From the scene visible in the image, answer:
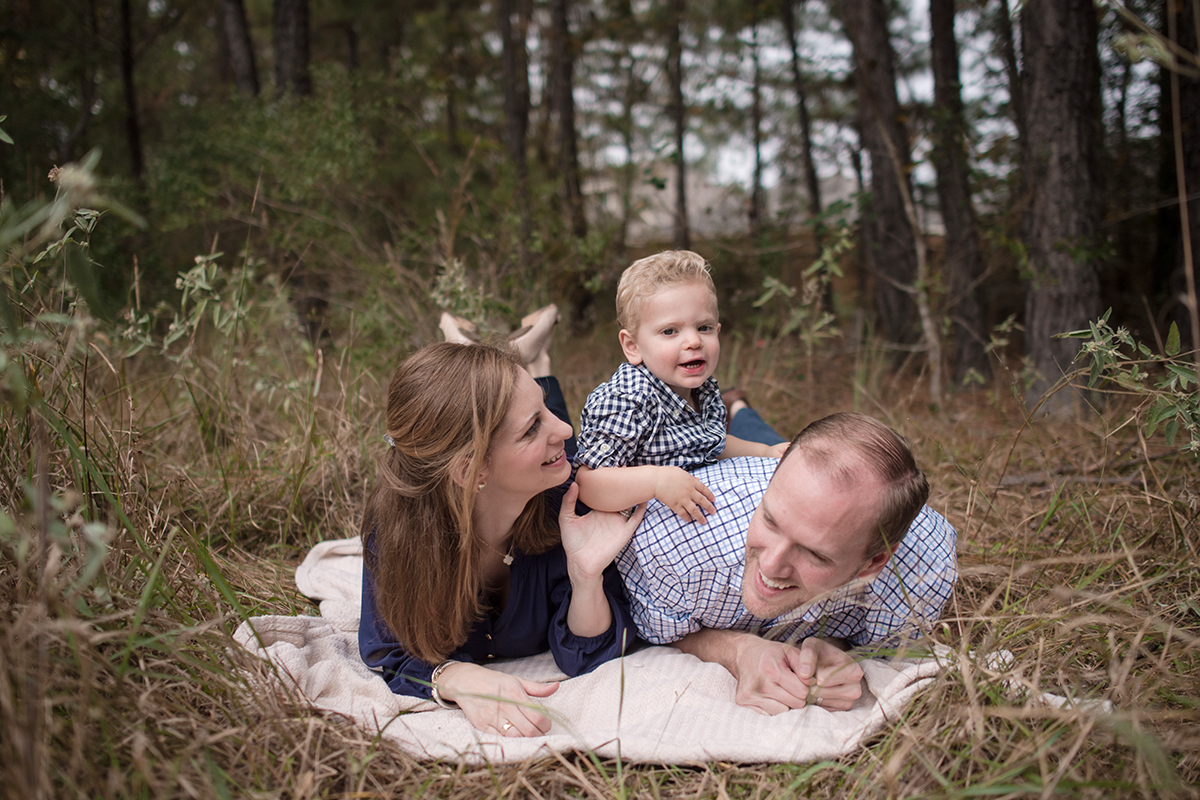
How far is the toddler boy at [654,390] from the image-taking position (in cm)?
212

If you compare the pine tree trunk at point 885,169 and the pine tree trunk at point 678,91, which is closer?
the pine tree trunk at point 885,169

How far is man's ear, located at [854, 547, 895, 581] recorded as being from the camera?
1780mm

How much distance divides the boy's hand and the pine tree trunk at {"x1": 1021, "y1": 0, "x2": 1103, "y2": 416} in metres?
2.80

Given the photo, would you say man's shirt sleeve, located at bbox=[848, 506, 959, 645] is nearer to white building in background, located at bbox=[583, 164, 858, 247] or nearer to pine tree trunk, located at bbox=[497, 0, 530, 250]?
pine tree trunk, located at bbox=[497, 0, 530, 250]

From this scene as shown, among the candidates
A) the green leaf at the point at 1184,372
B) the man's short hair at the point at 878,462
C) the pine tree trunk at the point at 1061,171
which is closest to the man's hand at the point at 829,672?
the man's short hair at the point at 878,462

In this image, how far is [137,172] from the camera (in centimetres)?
760

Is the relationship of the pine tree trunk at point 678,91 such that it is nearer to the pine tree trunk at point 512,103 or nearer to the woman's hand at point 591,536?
the pine tree trunk at point 512,103

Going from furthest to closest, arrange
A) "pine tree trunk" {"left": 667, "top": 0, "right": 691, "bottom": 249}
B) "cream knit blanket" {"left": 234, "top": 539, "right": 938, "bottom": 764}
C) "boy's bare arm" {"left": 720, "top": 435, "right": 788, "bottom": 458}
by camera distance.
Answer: "pine tree trunk" {"left": 667, "top": 0, "right": 691, "bottom": 249}
"boy's bare arm" {"left": 720, "top": 435, "right": 788, "bottom": 458}
"cream knit blanket" {"left": 234, "top": 539, "right": 938, "bottom": 764}

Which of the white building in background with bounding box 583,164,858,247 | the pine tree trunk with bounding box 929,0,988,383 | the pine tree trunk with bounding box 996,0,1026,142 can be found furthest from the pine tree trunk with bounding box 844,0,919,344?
the pine tree trunk with bounding box 996,0,1026,142

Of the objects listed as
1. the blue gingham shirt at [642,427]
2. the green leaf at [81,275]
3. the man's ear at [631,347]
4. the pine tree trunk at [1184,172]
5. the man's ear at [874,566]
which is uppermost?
the pine tree trunk at [1184,172]

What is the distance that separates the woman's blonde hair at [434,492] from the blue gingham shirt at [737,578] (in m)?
0.53

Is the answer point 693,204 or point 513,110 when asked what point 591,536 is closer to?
point 513,110

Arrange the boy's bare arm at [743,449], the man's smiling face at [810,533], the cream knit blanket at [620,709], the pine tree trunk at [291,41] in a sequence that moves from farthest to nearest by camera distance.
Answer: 1. the pine tree trunk at [291,41]
2. the boy's bare arm at [743,449]
3. the cream knit blanket at [620,709]
4. the man's smiling face at [810,533]

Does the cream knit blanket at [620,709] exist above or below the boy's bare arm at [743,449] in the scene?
below
